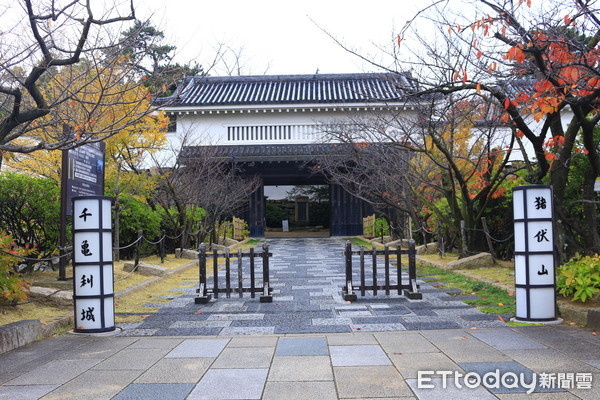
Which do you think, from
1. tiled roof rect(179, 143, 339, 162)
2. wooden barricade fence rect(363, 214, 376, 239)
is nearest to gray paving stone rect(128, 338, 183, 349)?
wooden barricade fence rect(363, 214, 376, 239)

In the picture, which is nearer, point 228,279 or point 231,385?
point 231,385

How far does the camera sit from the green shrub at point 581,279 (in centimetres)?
633

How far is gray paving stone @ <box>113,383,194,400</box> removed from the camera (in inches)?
155

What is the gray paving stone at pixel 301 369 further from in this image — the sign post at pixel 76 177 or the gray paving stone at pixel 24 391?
the sign post at pixel 76 177

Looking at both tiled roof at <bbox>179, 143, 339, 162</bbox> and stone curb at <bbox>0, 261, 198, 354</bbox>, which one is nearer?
stone curb at <bbox>0, 261, 198, 354</bbox>

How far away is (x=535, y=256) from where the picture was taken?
631 cm

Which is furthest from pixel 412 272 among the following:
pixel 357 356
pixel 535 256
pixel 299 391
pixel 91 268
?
pixel 91 268

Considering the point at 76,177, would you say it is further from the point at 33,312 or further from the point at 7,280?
the point at 7,280

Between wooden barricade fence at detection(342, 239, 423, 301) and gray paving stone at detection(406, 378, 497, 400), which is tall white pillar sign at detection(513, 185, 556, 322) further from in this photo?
gray paving stone at detection(406, 378, 497, 400)

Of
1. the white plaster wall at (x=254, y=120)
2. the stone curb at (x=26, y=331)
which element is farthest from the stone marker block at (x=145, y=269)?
the white plaster wall at (x=254, y=120)

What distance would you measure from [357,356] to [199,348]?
1.75 metres

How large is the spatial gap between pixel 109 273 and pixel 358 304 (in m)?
3.87

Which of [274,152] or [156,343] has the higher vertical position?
[274,152]

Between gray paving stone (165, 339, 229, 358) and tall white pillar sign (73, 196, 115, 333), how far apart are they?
1287 millimetres
